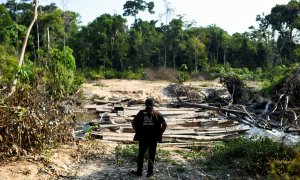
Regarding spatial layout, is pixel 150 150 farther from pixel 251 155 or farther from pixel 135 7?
pixel 135 7

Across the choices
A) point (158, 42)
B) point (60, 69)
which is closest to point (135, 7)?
point (158, 42)

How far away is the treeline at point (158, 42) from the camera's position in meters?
38.4

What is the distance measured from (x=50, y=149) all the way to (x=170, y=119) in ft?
23.4

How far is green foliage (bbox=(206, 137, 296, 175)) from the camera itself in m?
7.55

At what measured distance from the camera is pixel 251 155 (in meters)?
8.02

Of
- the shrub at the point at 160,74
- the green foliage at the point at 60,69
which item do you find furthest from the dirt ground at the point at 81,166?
the shrub at the point at 160,74

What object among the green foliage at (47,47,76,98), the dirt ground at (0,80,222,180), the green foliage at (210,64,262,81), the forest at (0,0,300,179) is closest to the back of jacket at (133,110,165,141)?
the dirt ground at (0,80,222,180)

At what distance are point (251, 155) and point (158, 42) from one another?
114ft

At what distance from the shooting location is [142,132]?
716 centimetres

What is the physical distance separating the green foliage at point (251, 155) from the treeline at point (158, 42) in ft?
88.6

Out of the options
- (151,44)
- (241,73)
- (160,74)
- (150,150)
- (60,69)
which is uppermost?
(151,44)

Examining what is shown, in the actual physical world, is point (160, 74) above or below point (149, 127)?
above

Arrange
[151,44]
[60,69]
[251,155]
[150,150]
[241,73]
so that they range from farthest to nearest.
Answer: [151,44], [241,73], [60,69], [251,155], [150,150]

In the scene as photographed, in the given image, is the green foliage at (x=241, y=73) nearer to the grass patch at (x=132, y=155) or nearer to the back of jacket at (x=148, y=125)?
the grass patch at (x=132, y=155)
